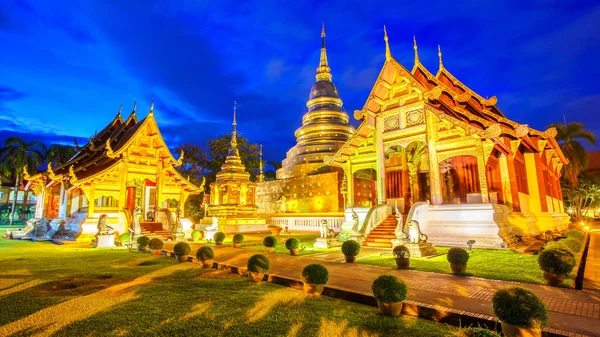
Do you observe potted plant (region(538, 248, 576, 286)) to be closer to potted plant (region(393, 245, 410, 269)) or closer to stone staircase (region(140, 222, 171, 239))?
potted plant (region(393, 245, 410, 269))

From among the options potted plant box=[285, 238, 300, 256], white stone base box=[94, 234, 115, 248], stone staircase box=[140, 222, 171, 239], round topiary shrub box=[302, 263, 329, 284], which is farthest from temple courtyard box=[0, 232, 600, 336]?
stone staircase box=[140, 222, 171, 239]

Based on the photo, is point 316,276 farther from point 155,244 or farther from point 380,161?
point 380,161

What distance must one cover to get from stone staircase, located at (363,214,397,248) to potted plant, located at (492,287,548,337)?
8.91 m

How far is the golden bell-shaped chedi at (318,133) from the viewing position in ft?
89.8

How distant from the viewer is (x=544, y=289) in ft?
18.7

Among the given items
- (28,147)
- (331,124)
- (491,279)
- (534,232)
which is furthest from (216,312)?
(28,147)

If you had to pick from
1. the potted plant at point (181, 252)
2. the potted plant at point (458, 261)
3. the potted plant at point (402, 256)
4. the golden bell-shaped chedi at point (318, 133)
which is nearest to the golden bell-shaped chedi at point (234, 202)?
the golden bell-shaped chedi at point (318, 133)

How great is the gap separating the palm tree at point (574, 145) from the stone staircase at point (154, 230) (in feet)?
120

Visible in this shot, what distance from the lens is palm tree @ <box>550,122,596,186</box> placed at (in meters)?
31.7

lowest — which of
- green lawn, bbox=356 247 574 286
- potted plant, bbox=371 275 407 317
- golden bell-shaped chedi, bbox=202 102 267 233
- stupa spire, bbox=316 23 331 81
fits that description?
green lawn, bbox=356 247 574 286

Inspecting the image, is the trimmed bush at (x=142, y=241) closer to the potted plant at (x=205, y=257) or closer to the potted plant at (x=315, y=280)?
the potted plant at (x=205, y=257)

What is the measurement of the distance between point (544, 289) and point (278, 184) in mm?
23465

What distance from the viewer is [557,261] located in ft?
19.6

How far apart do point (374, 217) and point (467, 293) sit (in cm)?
869
